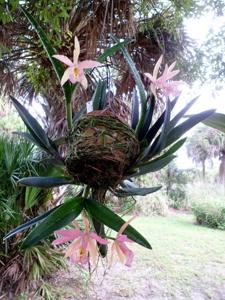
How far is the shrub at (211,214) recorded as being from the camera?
521 cm

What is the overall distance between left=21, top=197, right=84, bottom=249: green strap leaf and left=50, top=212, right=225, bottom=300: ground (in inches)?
55.6

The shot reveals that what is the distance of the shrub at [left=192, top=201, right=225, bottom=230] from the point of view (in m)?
5.21

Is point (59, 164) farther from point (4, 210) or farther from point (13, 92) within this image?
point (13, 92)

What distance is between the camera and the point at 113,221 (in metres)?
0.39

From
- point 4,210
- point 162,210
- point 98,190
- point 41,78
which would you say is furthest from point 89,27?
point 162,210

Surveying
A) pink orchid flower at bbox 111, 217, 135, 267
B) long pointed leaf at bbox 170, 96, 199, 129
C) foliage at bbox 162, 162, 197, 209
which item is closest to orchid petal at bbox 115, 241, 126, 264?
pink orchid flower at bbox 111, 217, 135, 267

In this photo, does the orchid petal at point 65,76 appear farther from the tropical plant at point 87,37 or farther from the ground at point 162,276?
the ground at point 162,276

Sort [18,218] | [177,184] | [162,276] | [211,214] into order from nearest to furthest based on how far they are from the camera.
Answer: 1. [18,218]
2. [162,276]
3. [211,214]
4. [177,184]

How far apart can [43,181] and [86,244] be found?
0.61ft

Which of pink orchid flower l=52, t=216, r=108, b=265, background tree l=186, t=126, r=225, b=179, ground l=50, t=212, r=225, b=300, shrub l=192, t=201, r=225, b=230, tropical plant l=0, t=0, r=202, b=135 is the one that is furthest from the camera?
background tree l=186, t=126, r=225, b=179

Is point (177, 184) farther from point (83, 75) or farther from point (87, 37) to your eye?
point (83, 75)

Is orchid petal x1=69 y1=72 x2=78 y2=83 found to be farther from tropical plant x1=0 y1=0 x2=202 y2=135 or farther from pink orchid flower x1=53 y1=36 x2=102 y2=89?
tropical plant x1=0 y1=0 x2=202 y2=135

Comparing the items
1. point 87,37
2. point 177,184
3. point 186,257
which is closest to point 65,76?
point 87,37

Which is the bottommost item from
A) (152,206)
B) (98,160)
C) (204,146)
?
(152,206)
